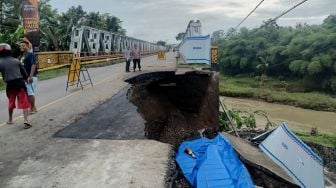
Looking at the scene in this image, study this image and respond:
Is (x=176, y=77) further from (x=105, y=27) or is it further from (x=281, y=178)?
(x=105, y=27)

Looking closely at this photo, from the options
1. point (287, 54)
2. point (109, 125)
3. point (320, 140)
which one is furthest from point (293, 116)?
point (109, 125)

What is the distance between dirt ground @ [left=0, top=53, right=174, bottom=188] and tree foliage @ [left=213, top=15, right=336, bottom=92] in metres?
25.2

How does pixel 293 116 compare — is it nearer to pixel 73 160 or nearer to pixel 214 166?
pixel 214 166

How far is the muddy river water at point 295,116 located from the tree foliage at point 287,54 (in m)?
6.71

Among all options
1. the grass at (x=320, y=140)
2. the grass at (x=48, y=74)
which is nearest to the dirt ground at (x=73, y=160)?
the grass at (x=320, y=140)

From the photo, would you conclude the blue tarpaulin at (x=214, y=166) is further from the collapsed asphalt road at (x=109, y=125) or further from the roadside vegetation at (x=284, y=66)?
the roadside vegetation at (x=284, y=66)

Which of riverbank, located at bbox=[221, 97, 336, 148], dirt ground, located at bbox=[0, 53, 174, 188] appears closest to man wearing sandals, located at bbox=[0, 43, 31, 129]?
dirt ground, located at bbox=[0, 53, 174, 188]

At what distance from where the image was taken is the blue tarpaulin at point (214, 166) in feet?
18.2

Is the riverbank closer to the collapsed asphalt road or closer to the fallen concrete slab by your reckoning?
the collapsed asphalt road

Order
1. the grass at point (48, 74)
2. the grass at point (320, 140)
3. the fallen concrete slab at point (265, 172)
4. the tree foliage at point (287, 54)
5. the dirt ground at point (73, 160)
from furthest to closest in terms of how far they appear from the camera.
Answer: the tree foliage at point (287, 54), the grass at point (48, 74), the grass at point (320, 140), the fallen concrete slab at point (265, 172), the dirt ground at point (73, 160)

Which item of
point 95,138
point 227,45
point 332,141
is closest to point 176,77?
point 332,141

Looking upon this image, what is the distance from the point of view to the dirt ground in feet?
16.3

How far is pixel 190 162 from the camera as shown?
6297 mm

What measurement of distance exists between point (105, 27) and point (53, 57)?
25.1 m
